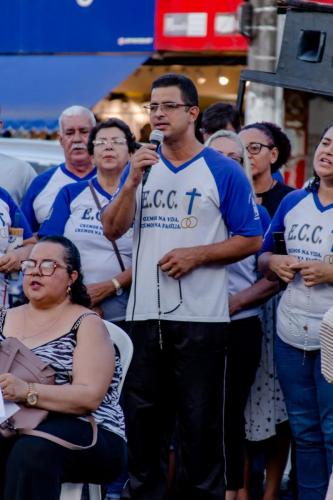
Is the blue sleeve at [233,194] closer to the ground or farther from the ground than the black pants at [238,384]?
farther from the ground

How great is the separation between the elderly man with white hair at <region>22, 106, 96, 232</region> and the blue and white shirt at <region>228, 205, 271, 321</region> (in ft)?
4.32

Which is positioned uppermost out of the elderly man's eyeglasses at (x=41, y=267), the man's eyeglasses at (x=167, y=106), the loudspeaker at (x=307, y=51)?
the loudspeaker at (x=307, y=51)

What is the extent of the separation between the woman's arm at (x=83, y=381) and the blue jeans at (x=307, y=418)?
108cm

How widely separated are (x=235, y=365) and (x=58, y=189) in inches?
68.5

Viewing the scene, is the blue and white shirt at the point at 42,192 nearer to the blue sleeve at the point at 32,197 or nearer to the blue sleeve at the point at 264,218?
the blue sleeve at the point at 32,197

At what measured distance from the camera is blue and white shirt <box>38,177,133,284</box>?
7102 mm

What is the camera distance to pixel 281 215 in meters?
6.69

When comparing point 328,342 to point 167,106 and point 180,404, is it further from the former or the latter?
point 167,106

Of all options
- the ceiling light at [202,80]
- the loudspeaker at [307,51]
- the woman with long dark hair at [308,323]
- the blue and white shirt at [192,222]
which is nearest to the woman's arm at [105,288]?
the blue and white shirt at [192,222]

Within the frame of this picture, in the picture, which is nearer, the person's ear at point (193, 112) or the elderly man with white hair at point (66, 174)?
the person's ear at point (193, 112)

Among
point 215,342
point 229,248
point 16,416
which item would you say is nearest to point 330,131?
point 229,248

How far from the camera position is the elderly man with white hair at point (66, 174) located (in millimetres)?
7866

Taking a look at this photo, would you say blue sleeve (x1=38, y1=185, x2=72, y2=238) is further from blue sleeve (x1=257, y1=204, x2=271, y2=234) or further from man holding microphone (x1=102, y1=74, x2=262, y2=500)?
blue sleeve (x1=257, y1=204, x2=271, y2=234)

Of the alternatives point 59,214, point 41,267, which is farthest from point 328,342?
point 59,214
